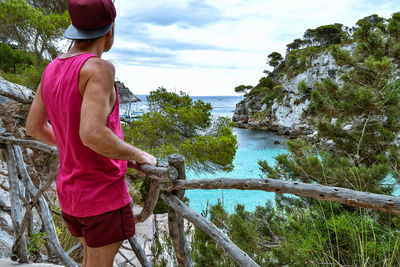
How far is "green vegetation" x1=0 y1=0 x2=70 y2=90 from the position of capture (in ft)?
30.6

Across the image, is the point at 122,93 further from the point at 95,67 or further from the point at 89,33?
the point at 95,67

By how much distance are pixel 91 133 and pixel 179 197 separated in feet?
1.53

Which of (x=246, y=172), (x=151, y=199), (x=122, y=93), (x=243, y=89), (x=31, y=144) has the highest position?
(x=243, y=89)

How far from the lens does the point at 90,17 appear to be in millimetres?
750

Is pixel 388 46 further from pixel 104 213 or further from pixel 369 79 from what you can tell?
pixel 104 213

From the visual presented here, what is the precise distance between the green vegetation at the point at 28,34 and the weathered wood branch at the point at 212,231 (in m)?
8.36

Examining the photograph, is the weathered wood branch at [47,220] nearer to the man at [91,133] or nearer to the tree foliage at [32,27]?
the man at [91,133]

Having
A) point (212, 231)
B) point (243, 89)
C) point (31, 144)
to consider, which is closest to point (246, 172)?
point (31, 144)

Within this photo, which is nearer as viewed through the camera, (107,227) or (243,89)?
(107,227)

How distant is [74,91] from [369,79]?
533 cm

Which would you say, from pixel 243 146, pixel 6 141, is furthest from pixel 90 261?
pixel 243 146

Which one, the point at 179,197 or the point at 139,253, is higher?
the point at 179,197

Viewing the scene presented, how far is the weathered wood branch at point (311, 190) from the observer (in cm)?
56

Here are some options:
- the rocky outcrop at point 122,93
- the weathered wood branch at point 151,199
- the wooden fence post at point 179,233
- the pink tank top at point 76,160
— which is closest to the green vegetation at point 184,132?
the rocky outcrop at point 122,93
